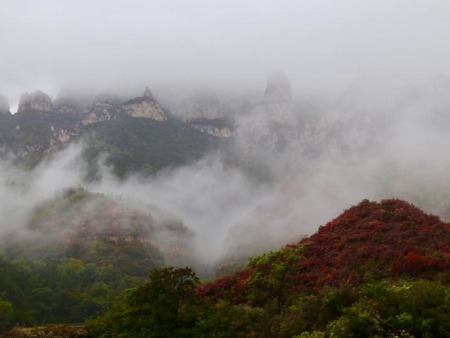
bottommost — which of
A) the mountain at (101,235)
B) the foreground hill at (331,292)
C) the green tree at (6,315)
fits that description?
the foreground hill at (331,292)

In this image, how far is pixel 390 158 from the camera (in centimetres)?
14650

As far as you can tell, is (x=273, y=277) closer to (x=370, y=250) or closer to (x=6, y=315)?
(x=370, y=250)

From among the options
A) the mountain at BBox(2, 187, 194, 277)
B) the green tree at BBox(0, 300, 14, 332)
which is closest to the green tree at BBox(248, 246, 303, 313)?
the green tree at BBox(0, 300, 14, 332)

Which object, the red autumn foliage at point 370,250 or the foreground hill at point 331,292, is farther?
the red autumn foliage at point 370,250

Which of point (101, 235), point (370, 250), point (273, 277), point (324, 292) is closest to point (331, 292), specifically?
point (324, 292)

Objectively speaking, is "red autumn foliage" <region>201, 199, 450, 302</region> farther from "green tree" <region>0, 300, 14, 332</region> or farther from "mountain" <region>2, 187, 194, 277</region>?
"mountain" <region>2, 187, 194, 277</region>

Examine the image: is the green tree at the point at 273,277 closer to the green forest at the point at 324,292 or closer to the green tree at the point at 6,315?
the green forest at the point at 324,292

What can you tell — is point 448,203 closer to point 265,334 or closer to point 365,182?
point 365,182

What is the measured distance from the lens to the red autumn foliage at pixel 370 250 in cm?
3009

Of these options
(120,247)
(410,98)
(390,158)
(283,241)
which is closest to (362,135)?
(410,98)

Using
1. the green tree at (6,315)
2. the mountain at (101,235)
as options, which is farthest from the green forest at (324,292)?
the mountain at (101,235)

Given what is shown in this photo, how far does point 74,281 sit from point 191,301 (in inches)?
3298

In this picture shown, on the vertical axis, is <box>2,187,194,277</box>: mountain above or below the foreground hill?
above

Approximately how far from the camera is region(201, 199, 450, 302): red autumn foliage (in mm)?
30094
